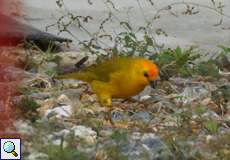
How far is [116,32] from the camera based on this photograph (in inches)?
285

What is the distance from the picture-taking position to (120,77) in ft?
15.8

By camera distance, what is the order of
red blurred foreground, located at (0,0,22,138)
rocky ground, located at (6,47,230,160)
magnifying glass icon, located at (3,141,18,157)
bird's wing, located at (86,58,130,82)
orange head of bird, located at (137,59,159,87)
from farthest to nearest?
bird's wing, located at (86,58,130,82) < orange head of bird, located at (137,59,159,87) < rocky ground, located at (6,47,230,160) < magnifying glass icon, located at (3,141,18,157) < red blurred foreground, located at (0,0,22,138)

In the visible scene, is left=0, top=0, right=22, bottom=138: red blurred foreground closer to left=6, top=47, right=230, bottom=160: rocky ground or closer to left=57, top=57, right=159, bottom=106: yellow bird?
left=6, top=47, right=230, bottom=160: rocky ground

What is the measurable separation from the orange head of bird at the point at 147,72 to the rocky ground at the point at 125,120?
0.25 m

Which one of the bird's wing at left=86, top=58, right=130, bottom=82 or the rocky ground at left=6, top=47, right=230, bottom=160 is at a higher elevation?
the bird's wing at left=86, top=58, right=130, bottom=82

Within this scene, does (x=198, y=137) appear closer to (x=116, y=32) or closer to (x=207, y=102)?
(x=207, y=102)

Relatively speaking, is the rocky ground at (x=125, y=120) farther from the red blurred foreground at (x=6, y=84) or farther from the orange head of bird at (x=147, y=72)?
the orange head of bird at (x=147, y=72)

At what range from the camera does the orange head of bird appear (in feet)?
15.3

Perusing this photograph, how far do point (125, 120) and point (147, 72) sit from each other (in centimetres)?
40

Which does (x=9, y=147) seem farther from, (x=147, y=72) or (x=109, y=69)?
(x=109, y=69)

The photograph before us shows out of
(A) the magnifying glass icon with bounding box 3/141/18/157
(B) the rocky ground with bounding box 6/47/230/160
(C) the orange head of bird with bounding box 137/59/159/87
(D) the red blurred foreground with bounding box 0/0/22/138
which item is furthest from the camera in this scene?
(C) the orange head of bird with bounding box 137/59/159/87

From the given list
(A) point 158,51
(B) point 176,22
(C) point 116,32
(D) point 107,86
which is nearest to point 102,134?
(D) point 107,86

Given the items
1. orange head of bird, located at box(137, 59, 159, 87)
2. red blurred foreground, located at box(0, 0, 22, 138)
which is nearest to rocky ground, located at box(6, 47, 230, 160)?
red blurred foreground, located at box(0, 0, 22, 138)

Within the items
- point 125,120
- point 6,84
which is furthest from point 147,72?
point 6,84
